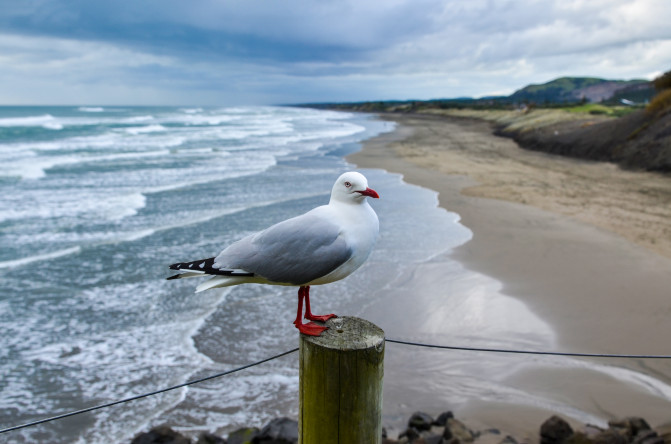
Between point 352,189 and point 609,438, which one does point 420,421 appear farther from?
point 352,189

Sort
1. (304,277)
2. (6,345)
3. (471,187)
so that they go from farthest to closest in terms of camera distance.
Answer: (471,187) → (6,345) → (304,277)

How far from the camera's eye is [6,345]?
19.4 ft

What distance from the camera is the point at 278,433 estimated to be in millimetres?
4109

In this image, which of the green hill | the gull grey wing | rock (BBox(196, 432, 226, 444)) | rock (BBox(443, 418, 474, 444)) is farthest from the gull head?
the green hill

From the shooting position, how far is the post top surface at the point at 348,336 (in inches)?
84.7

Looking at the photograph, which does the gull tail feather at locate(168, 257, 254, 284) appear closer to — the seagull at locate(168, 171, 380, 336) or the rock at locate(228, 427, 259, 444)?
the seagull at locate(168, 171, 380, 336)

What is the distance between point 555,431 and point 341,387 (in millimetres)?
2755

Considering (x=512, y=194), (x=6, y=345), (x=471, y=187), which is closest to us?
(x=6, y=345)

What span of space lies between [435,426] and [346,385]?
8.72 ft

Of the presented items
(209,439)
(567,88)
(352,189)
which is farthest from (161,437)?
(567,88)

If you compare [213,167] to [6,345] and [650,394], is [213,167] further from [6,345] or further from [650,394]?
[650,394]

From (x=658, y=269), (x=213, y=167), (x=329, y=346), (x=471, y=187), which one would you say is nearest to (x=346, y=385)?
(x=329, y=346)

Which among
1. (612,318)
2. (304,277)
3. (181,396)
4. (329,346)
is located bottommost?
(181,396)

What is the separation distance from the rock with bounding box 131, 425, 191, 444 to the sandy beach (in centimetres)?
210
